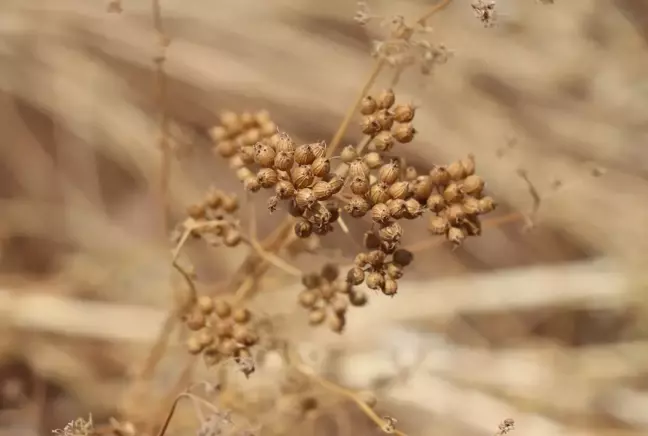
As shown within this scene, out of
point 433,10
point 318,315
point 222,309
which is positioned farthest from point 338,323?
point 433,10

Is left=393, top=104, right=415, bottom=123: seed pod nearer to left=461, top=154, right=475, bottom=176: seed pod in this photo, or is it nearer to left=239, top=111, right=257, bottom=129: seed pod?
left=461, top=154, right=475, bottom=176: seed pod

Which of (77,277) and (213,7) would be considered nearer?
(77,277)

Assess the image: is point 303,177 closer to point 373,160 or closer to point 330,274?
point 373,160

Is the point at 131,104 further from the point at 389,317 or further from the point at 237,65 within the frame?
the point at 389,317

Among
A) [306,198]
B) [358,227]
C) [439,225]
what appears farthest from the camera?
[358,227]

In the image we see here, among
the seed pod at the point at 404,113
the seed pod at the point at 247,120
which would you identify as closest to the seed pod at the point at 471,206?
the seed pod at the point at 404,113

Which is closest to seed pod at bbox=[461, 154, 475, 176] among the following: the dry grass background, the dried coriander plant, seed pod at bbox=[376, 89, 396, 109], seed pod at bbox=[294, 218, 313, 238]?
the dried coriander plant

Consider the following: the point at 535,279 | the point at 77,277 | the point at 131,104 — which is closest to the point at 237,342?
the point at 77,277
